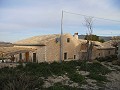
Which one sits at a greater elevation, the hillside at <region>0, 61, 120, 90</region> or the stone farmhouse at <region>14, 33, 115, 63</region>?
the stone farmhouse at <region>14, 33, 115, 63</region>

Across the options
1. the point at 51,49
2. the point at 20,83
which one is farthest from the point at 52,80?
the point at 51,49

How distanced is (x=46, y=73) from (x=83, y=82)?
221cm

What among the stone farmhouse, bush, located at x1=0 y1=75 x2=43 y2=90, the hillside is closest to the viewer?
bush, located at x1=0 y1=75 x2=43 y2=90

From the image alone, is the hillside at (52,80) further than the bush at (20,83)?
Yes

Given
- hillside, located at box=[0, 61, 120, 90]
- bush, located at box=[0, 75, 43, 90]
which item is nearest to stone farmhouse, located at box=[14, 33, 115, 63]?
hillside, located at box=[0, 61, 120, 90]

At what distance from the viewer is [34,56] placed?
32750mm

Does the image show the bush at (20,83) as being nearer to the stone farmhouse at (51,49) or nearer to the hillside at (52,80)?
the hillside at (52,80)

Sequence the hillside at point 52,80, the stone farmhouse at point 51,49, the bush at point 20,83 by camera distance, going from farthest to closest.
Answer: the stone farmhouse at point 51,49, the hillside at point 52,80, the bush at point 20,83

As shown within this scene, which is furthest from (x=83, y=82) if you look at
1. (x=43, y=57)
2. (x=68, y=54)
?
(x=68, y=54)

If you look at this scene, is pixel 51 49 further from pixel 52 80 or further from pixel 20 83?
pixel 20 83

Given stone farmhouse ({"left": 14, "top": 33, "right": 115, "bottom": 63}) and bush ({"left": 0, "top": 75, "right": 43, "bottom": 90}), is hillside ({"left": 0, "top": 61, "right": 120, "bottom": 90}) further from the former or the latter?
stone farmhouse ({"left": 14, "top": 33, "right": 115, "bottom": 63})

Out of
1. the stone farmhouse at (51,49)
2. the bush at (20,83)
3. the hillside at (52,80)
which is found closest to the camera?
the bush at (20,83)

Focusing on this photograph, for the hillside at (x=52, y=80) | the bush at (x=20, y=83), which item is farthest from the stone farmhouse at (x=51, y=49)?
the bush at (x=20, y=83)

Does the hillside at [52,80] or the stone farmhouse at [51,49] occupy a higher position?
the stone farmhouse at [51,49]
